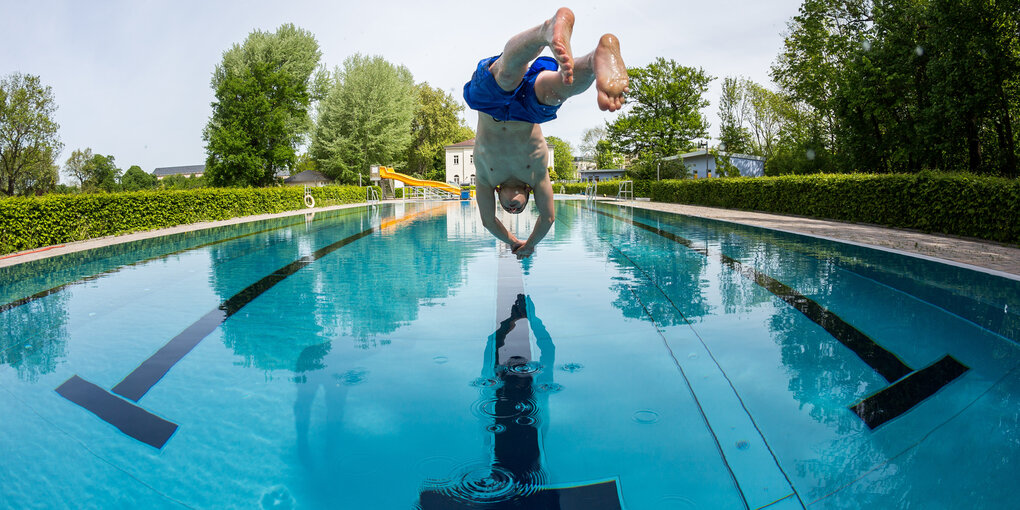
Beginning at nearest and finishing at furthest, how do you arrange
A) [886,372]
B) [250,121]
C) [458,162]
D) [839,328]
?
[886,372]
[839,328]
[250,121]
[458,162]

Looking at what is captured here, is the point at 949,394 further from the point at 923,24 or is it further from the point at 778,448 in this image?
the point at 923,24

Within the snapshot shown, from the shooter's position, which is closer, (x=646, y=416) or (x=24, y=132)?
(x=646, y=416)

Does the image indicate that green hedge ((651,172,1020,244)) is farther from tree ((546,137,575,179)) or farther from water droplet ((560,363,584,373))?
tree ((546,137,575,179))

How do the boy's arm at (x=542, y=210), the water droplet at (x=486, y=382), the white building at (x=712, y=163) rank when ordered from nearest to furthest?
the water droplet at (x=486, y=382) < the boy's arm at (x=542, y=210) < the white building at (x=712, y=163)

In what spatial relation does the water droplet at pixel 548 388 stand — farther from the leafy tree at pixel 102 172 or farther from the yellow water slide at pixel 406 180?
the leafy tree at pixel 102 172

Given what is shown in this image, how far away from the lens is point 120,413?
3066mm

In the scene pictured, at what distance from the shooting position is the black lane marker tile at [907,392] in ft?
9.57

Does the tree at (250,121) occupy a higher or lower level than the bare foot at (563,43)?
higher

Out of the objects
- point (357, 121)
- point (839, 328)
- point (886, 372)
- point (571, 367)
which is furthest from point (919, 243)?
point (357, 121)

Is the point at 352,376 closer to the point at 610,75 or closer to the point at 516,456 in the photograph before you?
the point at 516,456

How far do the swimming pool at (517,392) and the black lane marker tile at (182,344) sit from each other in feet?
0.10

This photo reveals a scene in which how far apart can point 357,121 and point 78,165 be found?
144ft

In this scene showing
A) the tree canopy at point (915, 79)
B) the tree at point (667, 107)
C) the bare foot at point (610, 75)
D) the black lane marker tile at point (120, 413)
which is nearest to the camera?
the bare foot at point (610, 75)

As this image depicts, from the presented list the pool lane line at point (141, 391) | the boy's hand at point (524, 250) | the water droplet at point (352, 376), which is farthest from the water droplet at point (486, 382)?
the boy's hand at point (524, 250)
